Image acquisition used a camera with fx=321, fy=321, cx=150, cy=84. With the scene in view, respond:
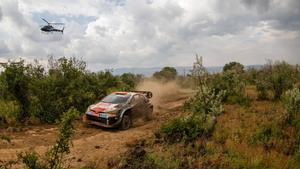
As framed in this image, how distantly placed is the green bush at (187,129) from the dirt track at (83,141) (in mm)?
1463

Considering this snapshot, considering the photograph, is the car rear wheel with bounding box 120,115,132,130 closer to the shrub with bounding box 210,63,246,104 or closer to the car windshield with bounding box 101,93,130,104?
the car windshield with bounding box 101,93,130,104

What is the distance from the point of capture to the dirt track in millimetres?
10102

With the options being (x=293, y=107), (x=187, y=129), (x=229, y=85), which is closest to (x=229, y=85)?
(x=229, y=85)

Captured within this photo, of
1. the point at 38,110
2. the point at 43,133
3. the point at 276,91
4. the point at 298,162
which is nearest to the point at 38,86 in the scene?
the point at 38,110

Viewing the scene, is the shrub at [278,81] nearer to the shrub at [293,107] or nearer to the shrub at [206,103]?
the shrub at [293,107]

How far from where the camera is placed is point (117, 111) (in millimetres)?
14680

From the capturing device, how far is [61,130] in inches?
243

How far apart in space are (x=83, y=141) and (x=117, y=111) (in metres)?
2.72

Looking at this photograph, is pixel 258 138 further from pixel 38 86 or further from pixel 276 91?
pixel 276 91

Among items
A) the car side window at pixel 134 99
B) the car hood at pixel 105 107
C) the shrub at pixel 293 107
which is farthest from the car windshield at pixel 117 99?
the shrub at pixel 293 107

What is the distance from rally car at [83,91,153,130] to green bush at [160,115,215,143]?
3.19 meters

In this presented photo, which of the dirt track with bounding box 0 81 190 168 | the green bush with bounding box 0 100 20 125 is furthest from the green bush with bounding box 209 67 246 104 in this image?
the green bush with bounding box 0 100 20 125

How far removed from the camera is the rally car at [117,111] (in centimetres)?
1450

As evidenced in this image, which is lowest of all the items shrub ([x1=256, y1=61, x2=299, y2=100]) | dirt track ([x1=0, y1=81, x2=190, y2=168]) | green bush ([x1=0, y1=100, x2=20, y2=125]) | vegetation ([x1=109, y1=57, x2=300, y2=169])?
dirt track ([x1=0, y1=81, x2=190, y2=168])
